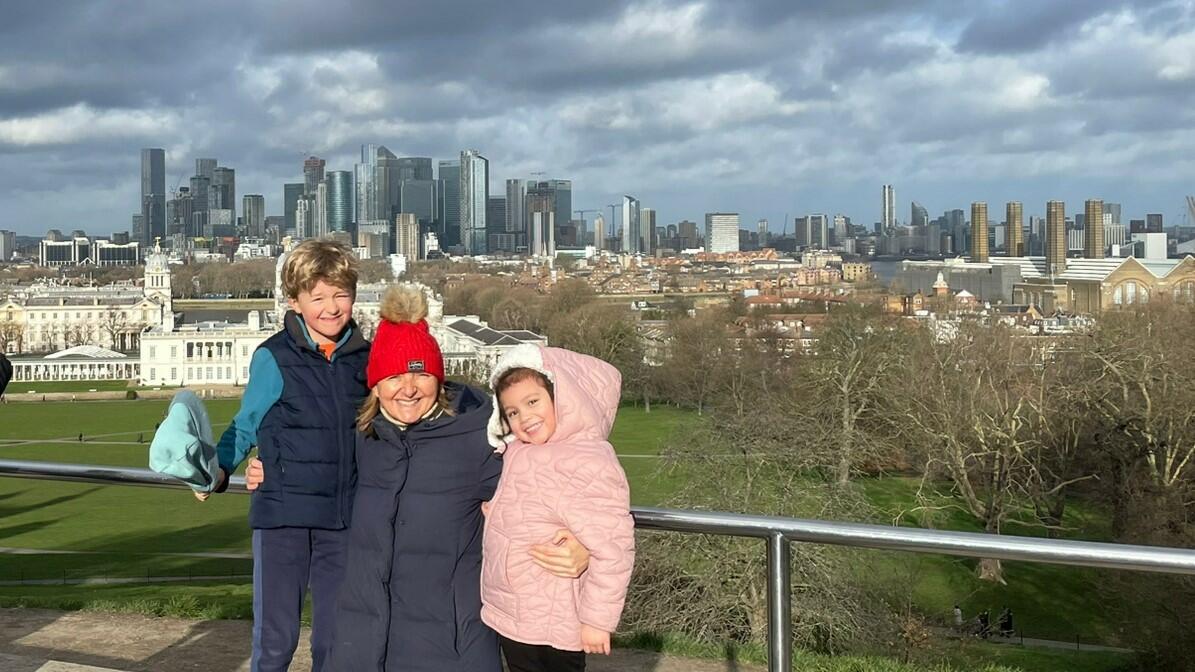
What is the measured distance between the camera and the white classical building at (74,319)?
100000 mm

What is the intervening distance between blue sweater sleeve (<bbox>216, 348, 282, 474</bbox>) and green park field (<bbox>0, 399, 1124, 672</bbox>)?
1673 millimetres

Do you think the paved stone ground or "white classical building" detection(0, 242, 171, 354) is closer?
the paved stone ground

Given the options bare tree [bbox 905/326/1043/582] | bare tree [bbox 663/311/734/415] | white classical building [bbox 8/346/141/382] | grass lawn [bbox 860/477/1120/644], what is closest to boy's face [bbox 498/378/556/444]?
grass lawn [bbox 860/477/1120/644]

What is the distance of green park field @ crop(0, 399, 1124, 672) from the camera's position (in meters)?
6.13

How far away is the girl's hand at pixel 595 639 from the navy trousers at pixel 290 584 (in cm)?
73

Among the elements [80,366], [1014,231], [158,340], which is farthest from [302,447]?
[1014,231]

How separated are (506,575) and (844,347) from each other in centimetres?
3021

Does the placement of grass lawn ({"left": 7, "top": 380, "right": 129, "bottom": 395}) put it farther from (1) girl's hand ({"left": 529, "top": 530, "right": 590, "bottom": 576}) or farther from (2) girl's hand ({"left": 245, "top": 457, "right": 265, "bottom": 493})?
(1) girl's hand ({"left": 529, "top": 530, "right": 590, "bottom": 576})

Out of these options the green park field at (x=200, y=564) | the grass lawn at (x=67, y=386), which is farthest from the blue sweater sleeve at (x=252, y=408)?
the grass lawn at (x=67, y=386)

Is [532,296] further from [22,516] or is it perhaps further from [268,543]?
[268,543]

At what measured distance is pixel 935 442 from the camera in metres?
26.0

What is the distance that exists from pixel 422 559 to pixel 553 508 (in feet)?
1.05

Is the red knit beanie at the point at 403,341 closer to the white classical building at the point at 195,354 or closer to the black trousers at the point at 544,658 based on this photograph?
the black trousers at the point at 544,658

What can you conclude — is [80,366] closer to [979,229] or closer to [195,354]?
[195,354]
